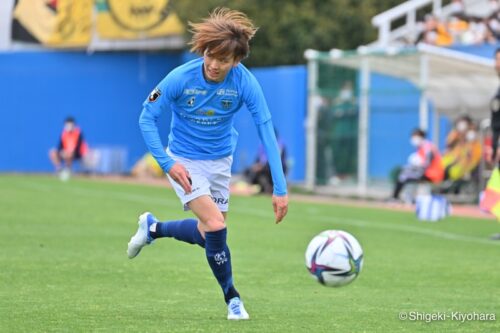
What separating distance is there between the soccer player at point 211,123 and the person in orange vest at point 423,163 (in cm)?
1684

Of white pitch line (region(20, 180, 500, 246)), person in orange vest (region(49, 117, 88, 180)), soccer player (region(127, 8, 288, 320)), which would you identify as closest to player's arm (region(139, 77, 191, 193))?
soccer player (region(127, 8, 288, 320))

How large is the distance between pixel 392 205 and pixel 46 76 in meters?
18.0

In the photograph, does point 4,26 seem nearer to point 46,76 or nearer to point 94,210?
point 46,76

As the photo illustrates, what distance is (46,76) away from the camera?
40125 millimetres

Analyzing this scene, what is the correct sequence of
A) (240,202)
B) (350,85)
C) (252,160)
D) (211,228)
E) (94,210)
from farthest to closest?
1. (252,160)
2. (350,85)
3. (240,202)
4. (94,210)
5. (211,228)

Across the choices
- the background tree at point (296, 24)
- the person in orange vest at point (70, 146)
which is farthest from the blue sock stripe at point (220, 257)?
the background tree at point (296, 24)

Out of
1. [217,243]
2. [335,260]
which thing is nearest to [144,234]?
[217,243]

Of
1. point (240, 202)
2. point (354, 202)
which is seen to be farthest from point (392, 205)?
point (240, 202)

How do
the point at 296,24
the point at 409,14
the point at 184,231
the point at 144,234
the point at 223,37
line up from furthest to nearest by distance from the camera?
the point at 296,24, the point at 409,14, the point at 144,234, the point at 184,231, the point at 223,37

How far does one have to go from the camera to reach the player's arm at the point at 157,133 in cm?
823

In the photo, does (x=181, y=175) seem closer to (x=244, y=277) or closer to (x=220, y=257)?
(x=220, y=257)

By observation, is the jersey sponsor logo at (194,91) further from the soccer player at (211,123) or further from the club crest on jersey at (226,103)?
the club crest on jersey at (226,103)

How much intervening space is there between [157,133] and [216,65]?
673mm

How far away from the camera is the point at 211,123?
853cm
